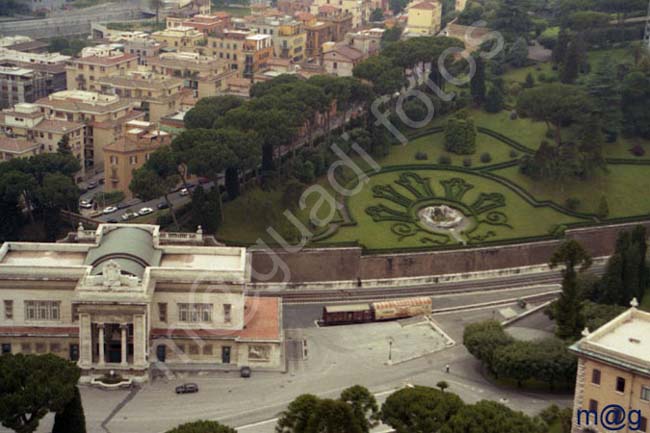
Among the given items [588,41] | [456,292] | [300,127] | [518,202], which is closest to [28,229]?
[300,127]

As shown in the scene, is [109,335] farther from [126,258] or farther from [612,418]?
[612,418]

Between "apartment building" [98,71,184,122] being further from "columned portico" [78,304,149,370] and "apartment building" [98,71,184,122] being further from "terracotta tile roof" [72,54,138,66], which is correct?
"columned portico" [78,304,149,370]

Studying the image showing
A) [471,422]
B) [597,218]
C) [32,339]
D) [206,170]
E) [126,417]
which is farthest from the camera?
[597,218]

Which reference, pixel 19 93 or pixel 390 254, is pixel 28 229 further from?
pixel 19 93

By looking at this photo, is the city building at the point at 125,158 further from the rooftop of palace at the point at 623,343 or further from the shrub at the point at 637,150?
the rooftop of palace at the point at 623,343

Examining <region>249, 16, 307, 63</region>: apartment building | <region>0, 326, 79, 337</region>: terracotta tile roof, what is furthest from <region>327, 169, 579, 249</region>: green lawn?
<region>249, 16, 307, 63</region>: apartment building

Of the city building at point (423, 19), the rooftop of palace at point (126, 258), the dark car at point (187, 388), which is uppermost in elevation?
the city building at point (423, 19)

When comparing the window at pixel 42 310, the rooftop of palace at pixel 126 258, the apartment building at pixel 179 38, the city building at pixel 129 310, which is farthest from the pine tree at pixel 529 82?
the window at pixel 42 310
